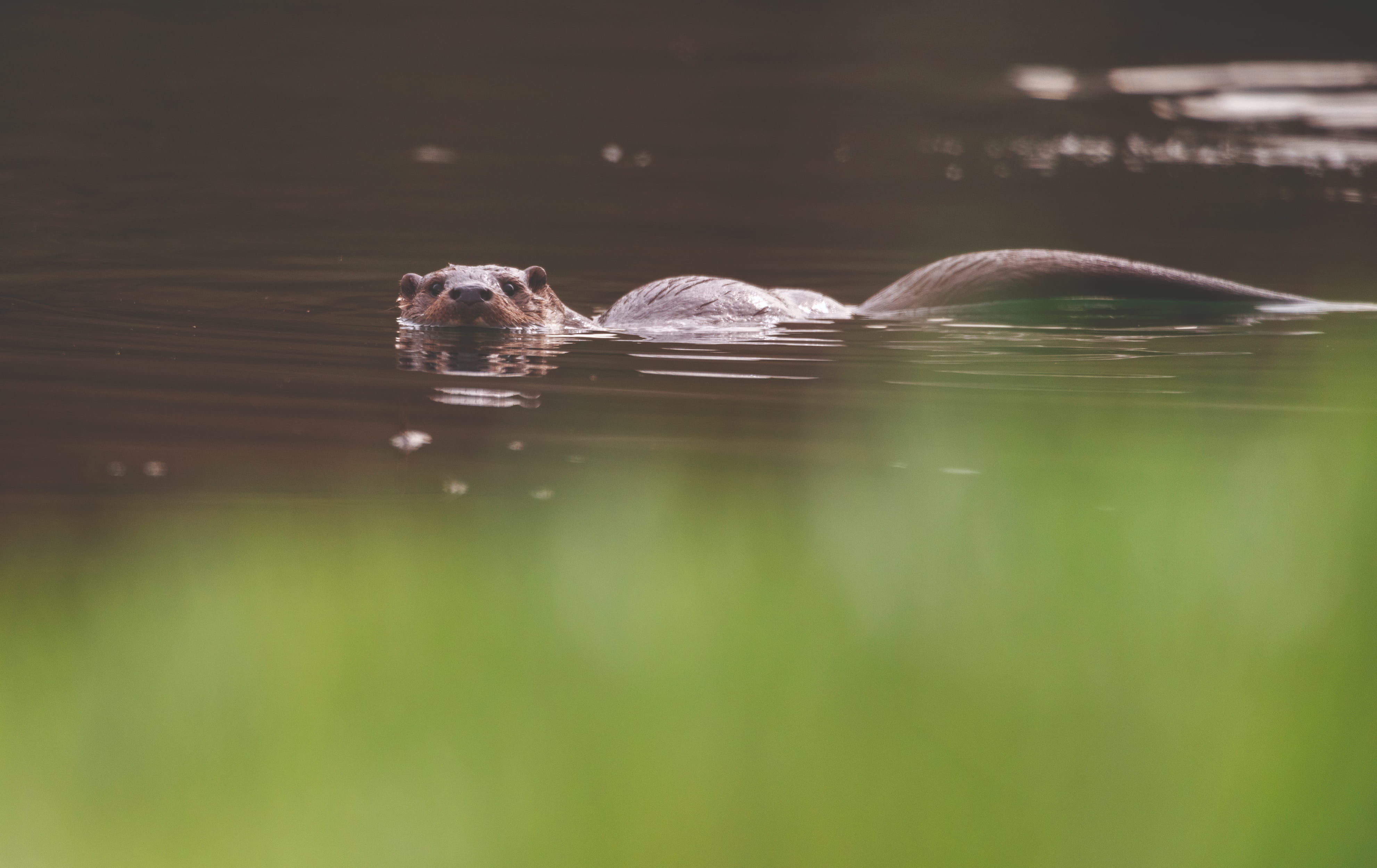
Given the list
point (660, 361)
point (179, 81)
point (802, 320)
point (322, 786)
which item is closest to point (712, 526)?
point (322, 786)

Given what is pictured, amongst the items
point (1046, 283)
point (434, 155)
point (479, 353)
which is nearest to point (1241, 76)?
point (434, 155)

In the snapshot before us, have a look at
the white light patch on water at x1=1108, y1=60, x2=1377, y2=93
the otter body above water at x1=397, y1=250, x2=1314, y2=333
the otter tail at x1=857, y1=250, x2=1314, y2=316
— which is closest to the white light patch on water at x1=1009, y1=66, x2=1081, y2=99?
the white light patch on water at x1=1108, y1=60, x2=1377, y2=93

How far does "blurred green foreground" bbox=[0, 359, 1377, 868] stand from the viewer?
136cm

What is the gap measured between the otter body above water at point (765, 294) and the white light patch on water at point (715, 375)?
3.90 ft

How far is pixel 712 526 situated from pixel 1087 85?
18959mm

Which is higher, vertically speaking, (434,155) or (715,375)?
(434,155)

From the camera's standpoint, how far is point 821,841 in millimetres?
1403

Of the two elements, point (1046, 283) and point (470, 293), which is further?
point (1046, 283)

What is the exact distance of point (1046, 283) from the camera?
25.3 ft

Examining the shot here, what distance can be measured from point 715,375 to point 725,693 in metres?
4.45

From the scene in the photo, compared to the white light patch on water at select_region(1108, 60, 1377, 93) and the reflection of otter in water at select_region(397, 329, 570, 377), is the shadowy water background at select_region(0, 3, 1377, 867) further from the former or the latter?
the white light patch on water at select_region(1108, 60, 1377, 93)

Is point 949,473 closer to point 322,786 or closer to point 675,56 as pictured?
point 322,786

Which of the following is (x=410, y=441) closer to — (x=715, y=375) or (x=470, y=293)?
(x=715, y=375)

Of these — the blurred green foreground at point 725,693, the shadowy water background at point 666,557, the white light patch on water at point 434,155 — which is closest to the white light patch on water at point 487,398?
the shadowy water background at point 666,557
